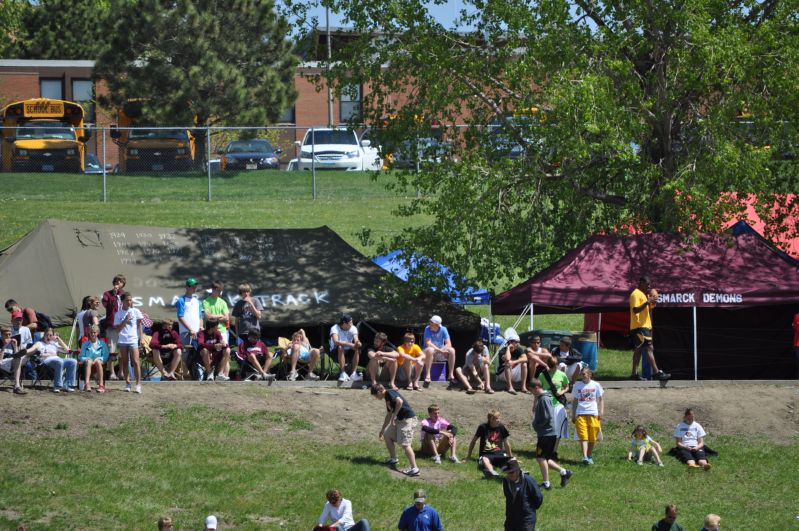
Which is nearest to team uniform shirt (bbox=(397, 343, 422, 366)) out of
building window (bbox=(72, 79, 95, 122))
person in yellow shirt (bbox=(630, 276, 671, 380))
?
person in yellow shirt (bbox=(630, 276, 671, 380))

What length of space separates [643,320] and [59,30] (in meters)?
44.5

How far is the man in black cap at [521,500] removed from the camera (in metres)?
14.6

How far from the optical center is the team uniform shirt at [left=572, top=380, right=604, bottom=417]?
62.3ft

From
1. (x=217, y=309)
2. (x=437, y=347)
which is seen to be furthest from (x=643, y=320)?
(x=217, y=309)

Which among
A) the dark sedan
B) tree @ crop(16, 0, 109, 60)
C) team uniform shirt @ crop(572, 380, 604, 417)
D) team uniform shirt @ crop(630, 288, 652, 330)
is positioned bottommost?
team uniform shirt @ crop(572, 380, 604, 417)

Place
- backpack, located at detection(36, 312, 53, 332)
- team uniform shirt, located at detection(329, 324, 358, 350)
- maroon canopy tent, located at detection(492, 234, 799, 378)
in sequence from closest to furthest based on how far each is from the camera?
1. backpack, located at detection(36, 312, 53, 332)
2. team uniform shirt, located at detection(329, 324, 358, 350)
3. maroon canopy tent, located at detection(492, 234, 799, 378)

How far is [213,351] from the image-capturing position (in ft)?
68.7

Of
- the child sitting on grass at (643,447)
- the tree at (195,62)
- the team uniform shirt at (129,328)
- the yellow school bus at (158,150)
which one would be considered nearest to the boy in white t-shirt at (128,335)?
the team uniform shirt at (129,328)

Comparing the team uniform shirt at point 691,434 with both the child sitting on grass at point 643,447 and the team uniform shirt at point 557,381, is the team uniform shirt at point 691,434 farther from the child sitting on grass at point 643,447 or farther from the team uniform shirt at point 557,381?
the team uniform shirt at point 557,381

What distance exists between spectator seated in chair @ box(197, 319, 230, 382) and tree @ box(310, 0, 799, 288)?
14.8ft

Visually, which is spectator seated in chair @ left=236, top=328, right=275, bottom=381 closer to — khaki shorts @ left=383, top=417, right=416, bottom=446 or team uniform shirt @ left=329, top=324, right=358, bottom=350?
team uniform shirt @ left=329, top=324, right=358, bottom=350

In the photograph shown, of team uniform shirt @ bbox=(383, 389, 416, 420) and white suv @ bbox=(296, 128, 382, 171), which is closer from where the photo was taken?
team uniform shirt @ bbox=(383, 389, 416, 420)

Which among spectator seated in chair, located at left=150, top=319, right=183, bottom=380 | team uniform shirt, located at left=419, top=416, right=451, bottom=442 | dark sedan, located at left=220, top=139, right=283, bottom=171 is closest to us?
team uniform shirt, located at left=419, top=416, right=451, bottom=442

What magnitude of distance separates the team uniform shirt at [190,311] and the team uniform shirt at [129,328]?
4.22 ft
